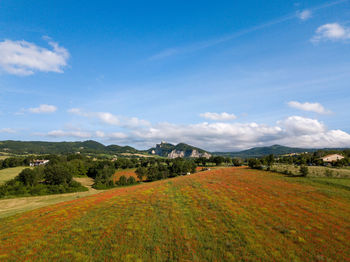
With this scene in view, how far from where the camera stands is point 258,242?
66.2 ft

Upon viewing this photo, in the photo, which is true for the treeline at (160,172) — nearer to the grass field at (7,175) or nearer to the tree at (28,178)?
the tree at (28,178)

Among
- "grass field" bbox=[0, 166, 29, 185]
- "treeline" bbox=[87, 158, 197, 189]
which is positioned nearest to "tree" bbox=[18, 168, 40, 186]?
"grass field" bbox=[0, 166, 29, 185]

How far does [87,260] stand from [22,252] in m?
8.01

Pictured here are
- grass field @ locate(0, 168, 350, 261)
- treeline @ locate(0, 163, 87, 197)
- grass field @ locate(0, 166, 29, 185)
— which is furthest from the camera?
grass field @ locate(0, 166, 29, 185)

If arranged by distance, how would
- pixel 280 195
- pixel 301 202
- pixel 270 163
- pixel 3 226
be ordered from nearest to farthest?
1. pixel 3 226
2. pixel 301 202
3. pixel 280 195
4. pixel 270 163

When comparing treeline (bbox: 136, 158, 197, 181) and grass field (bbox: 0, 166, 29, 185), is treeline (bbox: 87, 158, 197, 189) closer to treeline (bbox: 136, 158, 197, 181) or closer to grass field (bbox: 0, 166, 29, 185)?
treeline (bbox: 136, 158, 197, 181)

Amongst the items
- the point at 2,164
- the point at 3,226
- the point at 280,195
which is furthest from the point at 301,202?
the point at 2,164

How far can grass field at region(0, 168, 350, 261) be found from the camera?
708 inches

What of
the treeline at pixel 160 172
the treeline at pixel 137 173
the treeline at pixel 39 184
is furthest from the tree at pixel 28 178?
the treeline at pixel 160 172

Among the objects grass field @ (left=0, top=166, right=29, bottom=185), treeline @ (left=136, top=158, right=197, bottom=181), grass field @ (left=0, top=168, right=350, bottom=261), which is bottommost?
grass field @ (left=0, top=166, right=29, bottom=185)

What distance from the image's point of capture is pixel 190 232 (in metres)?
22.6

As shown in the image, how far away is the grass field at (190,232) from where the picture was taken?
59.0 ft

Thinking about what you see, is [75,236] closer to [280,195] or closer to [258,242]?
[258,242]

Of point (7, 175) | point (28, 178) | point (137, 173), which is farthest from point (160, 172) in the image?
point (7, 175)
